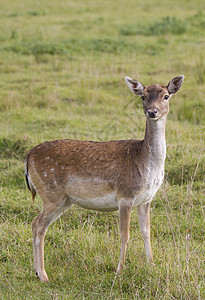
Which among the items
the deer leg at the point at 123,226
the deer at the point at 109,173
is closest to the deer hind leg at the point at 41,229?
the deer at the point at 109,173

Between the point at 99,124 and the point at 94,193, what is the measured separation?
4.70m

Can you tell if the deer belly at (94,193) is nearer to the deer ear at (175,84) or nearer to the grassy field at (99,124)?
the grassy field at (99,124)

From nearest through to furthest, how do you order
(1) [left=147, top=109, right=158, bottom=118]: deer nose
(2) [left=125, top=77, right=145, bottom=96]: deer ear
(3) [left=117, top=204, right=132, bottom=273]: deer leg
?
(1) [left=147, top=109, right=158, bottom=118]: deer nose < (3) [left=117, top=204, right=132, bottom=273]: deer leg < (2) [left=125, top=77, right=145, bottom=96]: deer ear

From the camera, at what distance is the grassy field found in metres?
4.66

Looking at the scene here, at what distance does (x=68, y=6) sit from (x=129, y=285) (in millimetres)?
20923

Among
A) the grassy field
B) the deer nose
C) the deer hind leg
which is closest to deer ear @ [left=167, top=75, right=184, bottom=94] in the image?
the deer nose

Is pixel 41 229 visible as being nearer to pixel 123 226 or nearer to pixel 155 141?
pixel 123 226

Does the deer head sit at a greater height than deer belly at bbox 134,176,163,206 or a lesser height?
greater

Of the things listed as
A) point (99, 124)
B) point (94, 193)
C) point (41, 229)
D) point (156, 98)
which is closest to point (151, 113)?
Answer: point (156, 98)

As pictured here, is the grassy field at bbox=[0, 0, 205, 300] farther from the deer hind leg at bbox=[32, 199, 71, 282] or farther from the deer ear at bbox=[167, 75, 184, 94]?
the deer ear at bbox=[167, 75, 184, 94]

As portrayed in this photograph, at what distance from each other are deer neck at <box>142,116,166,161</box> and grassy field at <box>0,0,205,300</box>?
410mm

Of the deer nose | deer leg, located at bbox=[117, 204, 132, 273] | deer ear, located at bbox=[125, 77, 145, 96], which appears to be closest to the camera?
the deer nose

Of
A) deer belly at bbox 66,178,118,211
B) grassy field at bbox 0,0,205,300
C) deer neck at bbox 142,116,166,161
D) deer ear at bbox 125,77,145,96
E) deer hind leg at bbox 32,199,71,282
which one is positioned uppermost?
deer ear at bbox 125,77,145,96

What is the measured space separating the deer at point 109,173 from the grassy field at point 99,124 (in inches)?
8.6
